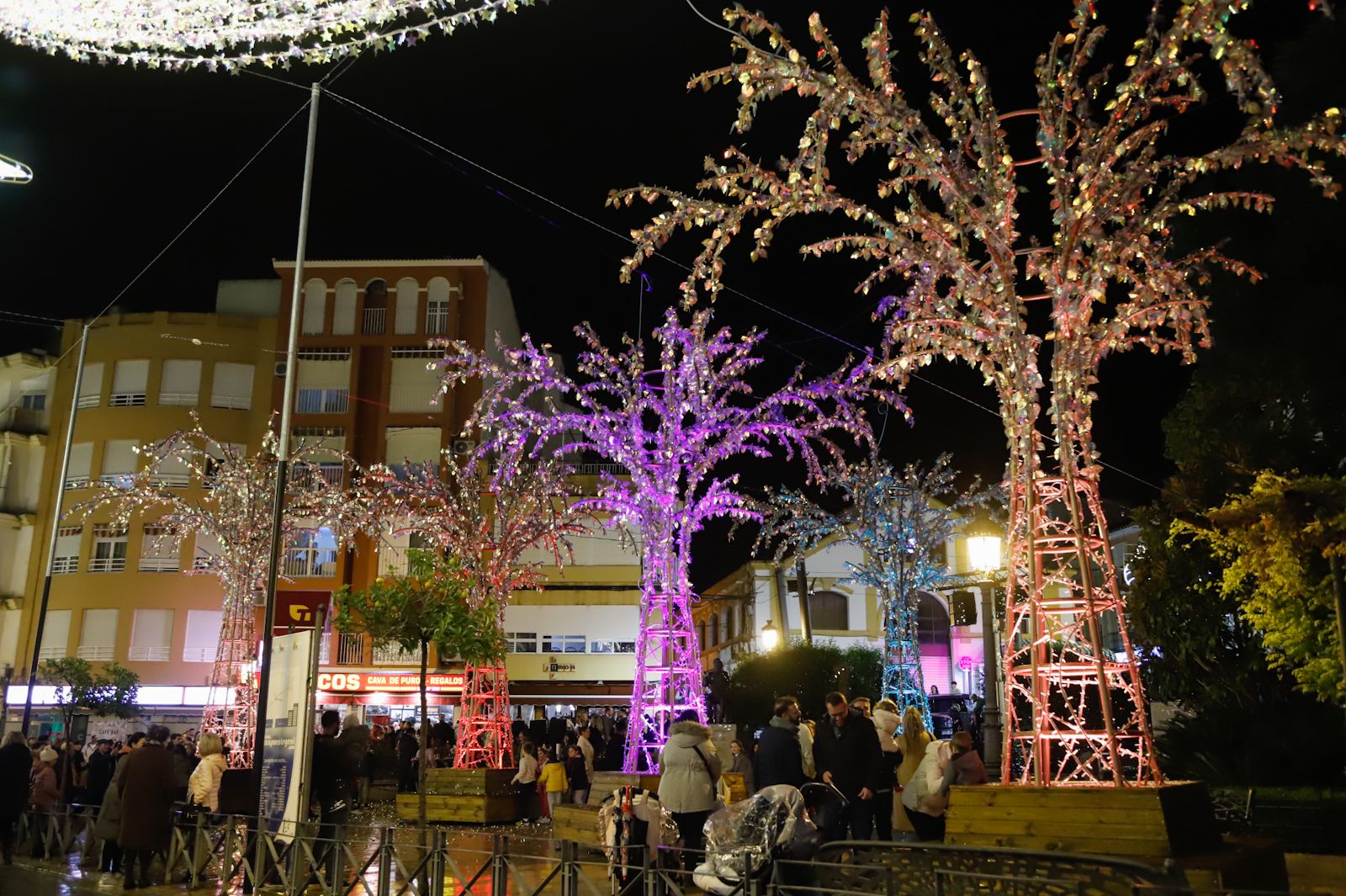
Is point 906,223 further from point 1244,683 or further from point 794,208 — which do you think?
point 1244,683

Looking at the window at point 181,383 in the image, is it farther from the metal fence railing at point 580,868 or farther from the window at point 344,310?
the metal fence railing at point 580,868

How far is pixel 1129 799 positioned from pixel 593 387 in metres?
11.5

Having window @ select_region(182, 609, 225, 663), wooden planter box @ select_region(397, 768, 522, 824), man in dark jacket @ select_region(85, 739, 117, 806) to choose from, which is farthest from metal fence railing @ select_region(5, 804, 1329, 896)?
window @ select_region(182, 609, 225, 663)

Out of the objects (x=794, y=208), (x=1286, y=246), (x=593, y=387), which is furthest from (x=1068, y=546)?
(x=593, y=387)

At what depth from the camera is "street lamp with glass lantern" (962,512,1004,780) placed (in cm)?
1675

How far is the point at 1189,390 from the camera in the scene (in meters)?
19.1

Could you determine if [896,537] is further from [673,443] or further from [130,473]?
[130,473]

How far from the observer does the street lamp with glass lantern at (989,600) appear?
16.8 metres

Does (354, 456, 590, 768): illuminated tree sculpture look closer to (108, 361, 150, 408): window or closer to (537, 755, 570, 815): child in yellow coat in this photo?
(537, 755, 570, 815): child in yellow coat

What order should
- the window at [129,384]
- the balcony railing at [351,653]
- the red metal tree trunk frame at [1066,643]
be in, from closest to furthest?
1. the red metal tree trunk frame at [1066,643]
2. the balcony railing at [351,653]
3. the window at [129,384]

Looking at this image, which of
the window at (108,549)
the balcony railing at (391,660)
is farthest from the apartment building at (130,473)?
the balcony railing at (391,660)

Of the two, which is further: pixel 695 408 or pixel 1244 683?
pixel 1244 683

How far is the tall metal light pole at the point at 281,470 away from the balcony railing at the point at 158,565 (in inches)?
1070

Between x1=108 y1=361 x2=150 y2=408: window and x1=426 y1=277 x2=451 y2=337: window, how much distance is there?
33.4ft
